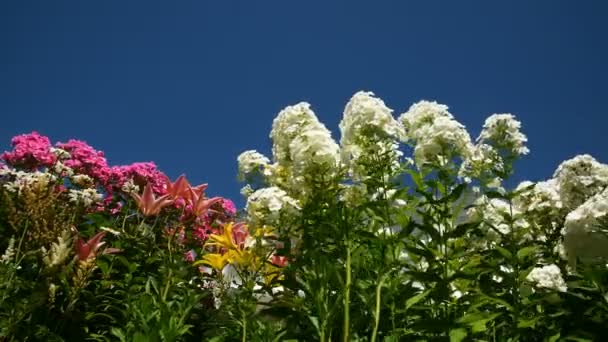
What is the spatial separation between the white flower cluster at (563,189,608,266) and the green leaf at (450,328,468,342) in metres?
1.44

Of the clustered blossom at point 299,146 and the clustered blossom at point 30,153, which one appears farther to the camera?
the clustered blossom at point 30,153

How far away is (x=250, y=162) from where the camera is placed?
4.14 m

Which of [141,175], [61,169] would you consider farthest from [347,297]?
[141,175]

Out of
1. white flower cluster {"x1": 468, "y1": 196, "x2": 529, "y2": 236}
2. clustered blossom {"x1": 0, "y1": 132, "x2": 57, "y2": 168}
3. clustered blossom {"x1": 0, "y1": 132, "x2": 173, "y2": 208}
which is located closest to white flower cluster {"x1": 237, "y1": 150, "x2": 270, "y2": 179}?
white flower cluster {"x1": 468, "y1": 196, "x2": 529, "y2": 236}

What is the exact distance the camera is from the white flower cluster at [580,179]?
4.04 m

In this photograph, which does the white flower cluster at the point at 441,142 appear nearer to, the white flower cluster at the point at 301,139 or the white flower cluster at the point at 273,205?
the white flower cluster at the point at 301,139

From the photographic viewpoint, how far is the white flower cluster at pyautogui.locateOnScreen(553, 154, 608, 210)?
4.04 m

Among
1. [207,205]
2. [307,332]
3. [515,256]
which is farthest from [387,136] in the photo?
[207,205]

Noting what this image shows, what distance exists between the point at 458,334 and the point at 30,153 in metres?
6.76

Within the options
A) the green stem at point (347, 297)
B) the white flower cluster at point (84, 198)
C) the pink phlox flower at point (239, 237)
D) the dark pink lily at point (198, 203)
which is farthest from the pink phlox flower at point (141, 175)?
the green stem at point (347, 297)

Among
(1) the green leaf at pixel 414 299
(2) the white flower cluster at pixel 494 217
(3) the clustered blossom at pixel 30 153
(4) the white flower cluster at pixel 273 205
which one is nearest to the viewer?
(1) the green leaf at pixel 414 299

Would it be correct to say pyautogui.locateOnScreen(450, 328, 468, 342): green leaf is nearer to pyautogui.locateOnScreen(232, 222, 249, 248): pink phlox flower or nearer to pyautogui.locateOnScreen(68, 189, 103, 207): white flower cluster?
pyautogui.locateOnScreen(232, 222, 249, 248): pink phlox flower

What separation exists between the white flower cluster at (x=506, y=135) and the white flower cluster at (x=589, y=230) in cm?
54

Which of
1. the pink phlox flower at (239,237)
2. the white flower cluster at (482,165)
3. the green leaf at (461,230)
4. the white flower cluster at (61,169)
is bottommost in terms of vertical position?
the green leaf at (461,230)
